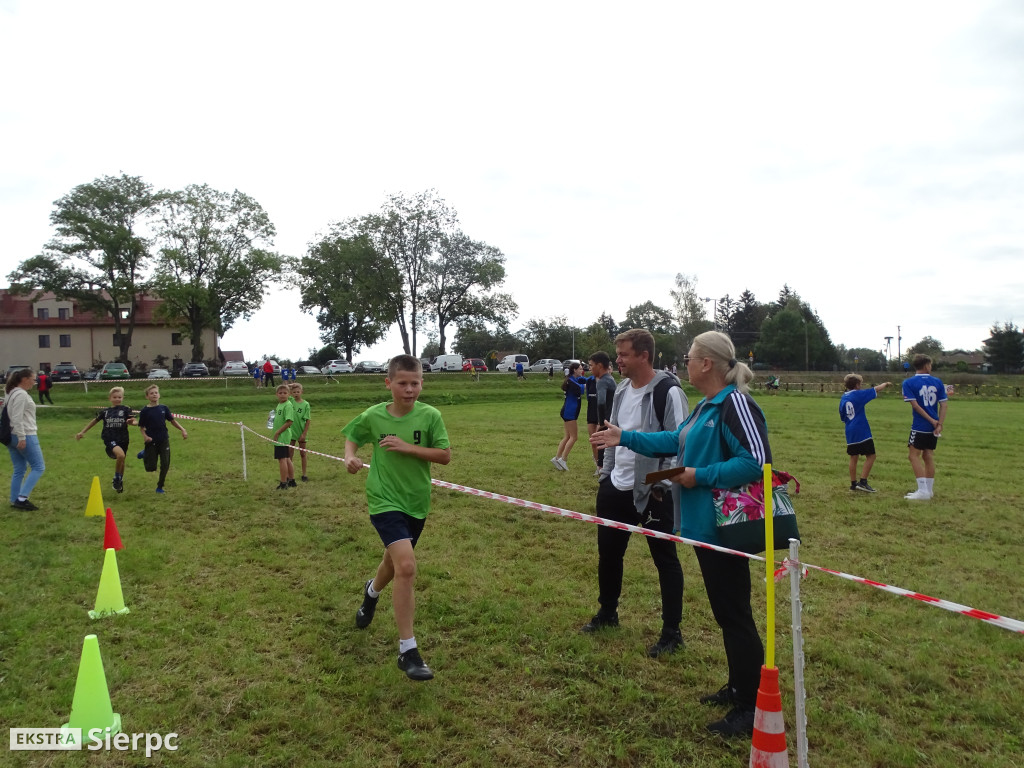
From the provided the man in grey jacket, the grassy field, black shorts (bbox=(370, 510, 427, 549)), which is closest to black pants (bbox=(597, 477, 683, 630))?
the man in grey jacket

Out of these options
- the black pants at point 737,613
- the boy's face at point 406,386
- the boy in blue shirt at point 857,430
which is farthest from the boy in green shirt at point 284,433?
the boy in blue shirt at point 857,430

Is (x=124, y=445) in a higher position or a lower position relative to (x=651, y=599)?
higher

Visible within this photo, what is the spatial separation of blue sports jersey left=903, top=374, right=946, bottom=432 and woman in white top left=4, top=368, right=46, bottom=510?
11748mm

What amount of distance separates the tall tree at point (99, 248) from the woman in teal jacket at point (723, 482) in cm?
6169

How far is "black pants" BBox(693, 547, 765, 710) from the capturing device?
339 centimetres

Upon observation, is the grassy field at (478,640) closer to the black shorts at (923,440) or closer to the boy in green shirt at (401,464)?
the boy in green shirt at (401,464)

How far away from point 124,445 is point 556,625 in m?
8.23

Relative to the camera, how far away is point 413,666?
402 cm

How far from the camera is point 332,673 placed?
421 centimetres

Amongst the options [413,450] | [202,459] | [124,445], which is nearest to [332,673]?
[413,450]

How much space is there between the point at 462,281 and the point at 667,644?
59461 millimetres

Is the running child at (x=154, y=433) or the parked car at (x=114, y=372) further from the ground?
the parked car at (x=114, y=372)

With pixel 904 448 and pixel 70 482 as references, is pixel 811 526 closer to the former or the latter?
pixel 904 448

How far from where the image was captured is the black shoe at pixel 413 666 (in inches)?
156
